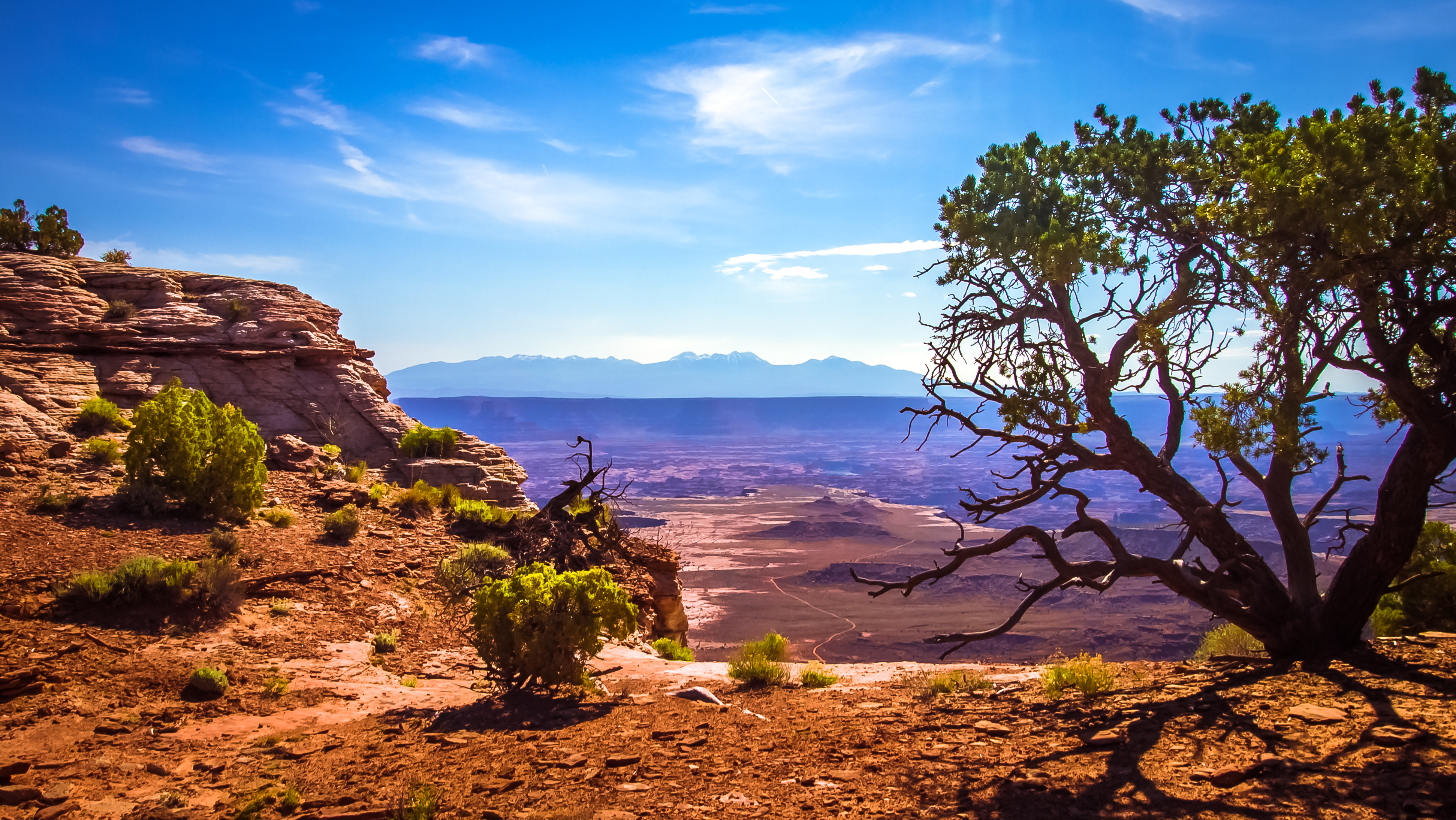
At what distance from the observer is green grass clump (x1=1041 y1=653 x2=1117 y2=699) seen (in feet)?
23.0

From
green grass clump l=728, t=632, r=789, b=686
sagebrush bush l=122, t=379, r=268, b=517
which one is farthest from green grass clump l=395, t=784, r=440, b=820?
sagebrush bush l=122, t=379, r=268, b=517

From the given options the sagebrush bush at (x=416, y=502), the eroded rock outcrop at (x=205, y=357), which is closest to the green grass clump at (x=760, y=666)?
the sagebrush bush at (x=416, y=502)

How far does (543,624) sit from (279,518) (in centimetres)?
779

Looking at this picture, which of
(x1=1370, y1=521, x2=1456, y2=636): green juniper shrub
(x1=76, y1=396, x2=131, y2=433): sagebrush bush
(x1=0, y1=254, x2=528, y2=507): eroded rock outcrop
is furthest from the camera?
(x1=0, y1=254, x2=528, y2=507): eroded rock outcrop

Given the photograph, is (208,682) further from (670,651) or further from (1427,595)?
(1427,595)

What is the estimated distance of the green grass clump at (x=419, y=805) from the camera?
14.4 ft

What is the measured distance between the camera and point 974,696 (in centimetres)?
726

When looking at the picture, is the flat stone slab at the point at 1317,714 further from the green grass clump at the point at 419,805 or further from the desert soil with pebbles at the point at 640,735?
the green grass clump at the point at 419,805

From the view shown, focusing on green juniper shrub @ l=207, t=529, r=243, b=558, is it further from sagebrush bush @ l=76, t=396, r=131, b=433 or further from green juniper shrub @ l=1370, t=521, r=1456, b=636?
green juniper shrub @ l=1370, t=521, r=1456, b=636

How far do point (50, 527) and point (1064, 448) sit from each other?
13473mm

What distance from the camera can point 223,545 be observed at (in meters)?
10.4

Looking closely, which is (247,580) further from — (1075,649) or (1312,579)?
(1075,649)

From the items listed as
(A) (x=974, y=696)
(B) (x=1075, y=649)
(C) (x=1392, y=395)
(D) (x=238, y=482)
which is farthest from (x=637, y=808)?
(B) (x=1075, y=649)

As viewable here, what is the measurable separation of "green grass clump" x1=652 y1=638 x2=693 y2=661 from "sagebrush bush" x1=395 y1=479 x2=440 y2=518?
18.3 feet
